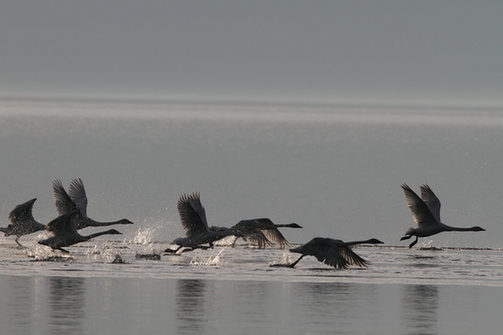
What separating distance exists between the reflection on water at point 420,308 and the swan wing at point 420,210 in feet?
18.7

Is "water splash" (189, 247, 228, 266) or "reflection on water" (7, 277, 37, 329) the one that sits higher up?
"water splash" (189, 247, 228, 266)

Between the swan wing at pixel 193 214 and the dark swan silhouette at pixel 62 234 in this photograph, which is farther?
the dark swan silhouette at pixel 62 234

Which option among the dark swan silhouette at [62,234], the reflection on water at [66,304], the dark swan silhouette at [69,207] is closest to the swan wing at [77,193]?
the dark swan silhouette at [69,207]

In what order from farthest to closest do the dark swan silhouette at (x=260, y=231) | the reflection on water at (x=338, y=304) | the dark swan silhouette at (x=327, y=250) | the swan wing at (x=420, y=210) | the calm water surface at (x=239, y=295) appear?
the dark swan silhouette at (x=260, y=231)
the swan wing at (x=420, y=210)
the dark swan silhouette at (x=327, y=250)
the reflection on water at (x=338, y=304)
the calm water surface at (x=239, y=295)

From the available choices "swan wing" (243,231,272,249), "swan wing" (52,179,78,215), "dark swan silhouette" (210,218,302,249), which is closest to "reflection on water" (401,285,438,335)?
"dark swan silhouette" (210,218,302,249)

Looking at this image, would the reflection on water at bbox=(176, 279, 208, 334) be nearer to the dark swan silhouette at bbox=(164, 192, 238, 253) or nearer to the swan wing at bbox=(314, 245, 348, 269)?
the swan wing at bbox=(314, 245, 348, 269)

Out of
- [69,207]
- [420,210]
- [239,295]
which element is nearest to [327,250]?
[420,210]

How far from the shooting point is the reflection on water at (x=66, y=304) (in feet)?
60.1

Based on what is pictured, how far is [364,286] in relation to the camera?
2497cm

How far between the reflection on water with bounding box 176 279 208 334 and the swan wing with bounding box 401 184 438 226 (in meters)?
8.28

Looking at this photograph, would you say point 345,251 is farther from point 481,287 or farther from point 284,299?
point 284,299

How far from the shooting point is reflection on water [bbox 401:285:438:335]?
19391 millimetres

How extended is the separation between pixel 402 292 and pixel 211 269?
19.3 ft

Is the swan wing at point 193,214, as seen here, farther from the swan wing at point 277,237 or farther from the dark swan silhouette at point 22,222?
the dark swan silhouette at point 22,222
